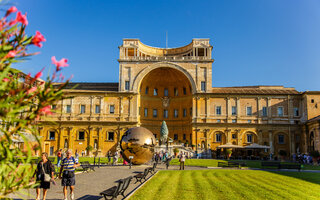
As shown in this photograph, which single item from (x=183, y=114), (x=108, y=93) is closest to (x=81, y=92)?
(x=108, y=93)

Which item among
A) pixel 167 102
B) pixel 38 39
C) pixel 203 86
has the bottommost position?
pixel 38 39

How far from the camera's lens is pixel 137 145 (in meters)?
23.5

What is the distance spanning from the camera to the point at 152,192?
12.0 metres

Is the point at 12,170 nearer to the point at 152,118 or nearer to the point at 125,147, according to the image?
the point at 125,147

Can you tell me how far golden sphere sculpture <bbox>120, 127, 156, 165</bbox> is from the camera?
2362 cm

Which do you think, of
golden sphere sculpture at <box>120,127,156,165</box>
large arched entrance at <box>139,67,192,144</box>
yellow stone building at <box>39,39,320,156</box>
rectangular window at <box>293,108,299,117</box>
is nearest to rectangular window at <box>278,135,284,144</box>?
yellow stone building at <box>39,39,320,156</box>

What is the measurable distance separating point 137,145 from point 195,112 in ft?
82.8

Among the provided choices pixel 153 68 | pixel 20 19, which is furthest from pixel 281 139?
pixel 20 19

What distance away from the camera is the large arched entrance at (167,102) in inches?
2013

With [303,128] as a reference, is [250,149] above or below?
below

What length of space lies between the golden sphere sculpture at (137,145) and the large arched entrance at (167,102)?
26.5m

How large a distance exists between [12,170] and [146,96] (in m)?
48.5

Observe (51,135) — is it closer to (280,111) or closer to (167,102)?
(167,102)

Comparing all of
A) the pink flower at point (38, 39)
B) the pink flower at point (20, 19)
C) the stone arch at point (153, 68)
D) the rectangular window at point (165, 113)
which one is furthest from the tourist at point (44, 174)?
the rectangular window at point (165, 113)
